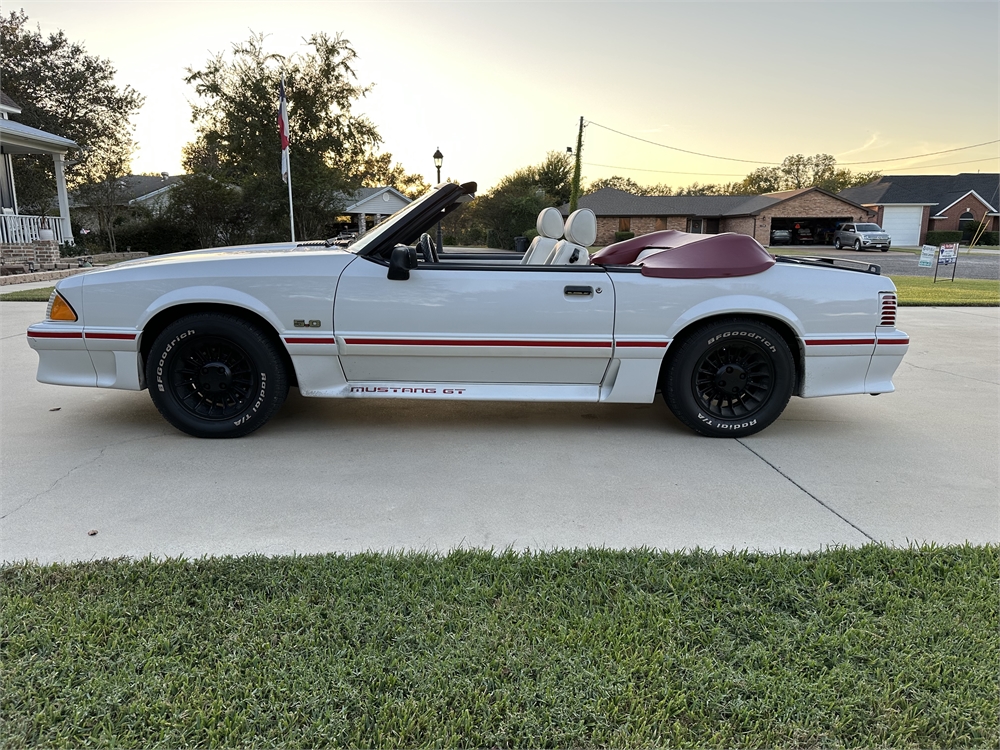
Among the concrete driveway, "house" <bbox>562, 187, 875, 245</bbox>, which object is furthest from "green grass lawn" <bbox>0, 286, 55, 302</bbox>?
"house" <bbox>562, 187, 875, 245</bbox>

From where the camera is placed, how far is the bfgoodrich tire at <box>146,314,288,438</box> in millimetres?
3951

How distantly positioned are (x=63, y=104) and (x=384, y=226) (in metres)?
34.6

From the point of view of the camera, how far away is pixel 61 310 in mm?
4004

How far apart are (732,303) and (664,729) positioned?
2813 mm

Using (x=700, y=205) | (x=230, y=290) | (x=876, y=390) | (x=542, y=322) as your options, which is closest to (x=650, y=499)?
(x=542, y=322)

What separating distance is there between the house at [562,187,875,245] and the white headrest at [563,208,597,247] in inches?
1701

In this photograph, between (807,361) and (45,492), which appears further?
(807,361)

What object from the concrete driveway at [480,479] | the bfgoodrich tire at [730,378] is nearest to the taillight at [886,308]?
the bfgoodrich tire at [730,378]

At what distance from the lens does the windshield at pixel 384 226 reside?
4.10 m

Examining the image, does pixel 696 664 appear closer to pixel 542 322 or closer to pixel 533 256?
pixel 542 322

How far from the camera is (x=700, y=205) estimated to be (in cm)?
5119

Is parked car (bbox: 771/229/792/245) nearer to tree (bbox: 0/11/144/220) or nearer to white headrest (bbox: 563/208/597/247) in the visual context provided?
tree (bbox: 0/11/144/220)

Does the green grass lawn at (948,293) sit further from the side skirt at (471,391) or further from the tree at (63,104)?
the tree at (63,104)

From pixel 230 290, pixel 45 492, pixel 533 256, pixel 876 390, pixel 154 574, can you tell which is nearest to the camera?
pixel 154 574
